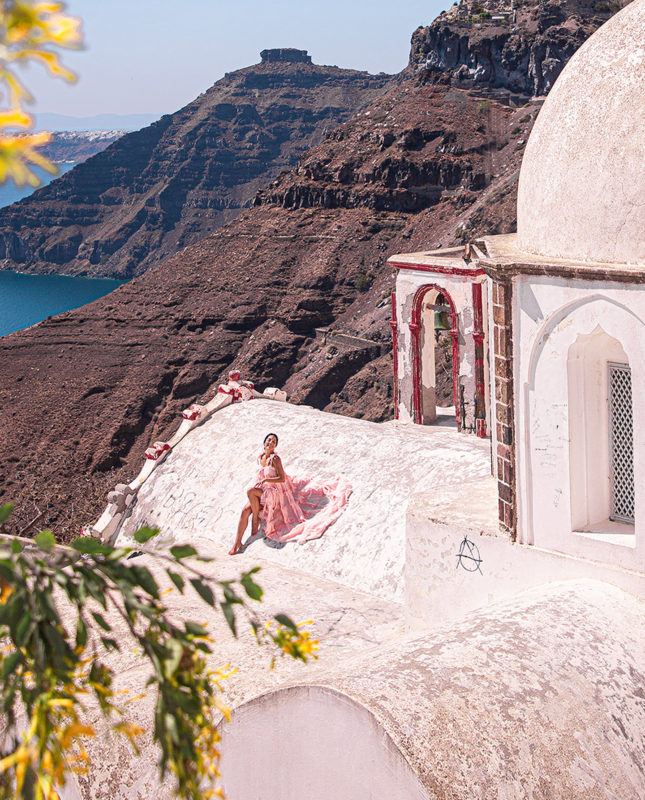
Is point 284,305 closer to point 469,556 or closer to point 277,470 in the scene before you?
point 277,470

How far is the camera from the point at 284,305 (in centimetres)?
4356

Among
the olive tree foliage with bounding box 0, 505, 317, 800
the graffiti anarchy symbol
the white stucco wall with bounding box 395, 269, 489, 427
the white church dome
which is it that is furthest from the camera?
the white stucco wall with bounding box 395, 269, 489, 427

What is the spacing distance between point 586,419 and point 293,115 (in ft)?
323

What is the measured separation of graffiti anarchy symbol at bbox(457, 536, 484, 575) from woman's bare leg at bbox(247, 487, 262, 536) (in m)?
3.39

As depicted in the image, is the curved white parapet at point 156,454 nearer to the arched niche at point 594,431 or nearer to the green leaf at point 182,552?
the arched niche at point 594,431

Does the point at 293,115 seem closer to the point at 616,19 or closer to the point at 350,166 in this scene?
the point at 350,166

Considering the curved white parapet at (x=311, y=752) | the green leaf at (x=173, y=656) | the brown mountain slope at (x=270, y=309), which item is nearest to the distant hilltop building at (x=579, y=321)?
the curved white parapet at (x=311, y=752)

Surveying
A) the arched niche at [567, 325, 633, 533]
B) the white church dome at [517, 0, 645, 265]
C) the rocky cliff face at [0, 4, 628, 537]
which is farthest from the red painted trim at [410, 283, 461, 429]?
the rocky cliff face at [0, 4, 628, 537]

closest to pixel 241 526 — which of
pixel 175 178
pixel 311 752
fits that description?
pixel 311 752

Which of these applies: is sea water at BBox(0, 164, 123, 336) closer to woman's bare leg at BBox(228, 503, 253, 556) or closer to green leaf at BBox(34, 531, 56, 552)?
woman's bare leg at BBox(228, 503, 253, 556)

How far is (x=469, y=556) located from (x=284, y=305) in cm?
3746

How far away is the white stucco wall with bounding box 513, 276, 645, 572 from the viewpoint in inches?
215

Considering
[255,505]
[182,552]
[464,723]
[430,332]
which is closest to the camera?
[182,552]

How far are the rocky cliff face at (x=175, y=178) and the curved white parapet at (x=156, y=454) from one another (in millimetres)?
76718
